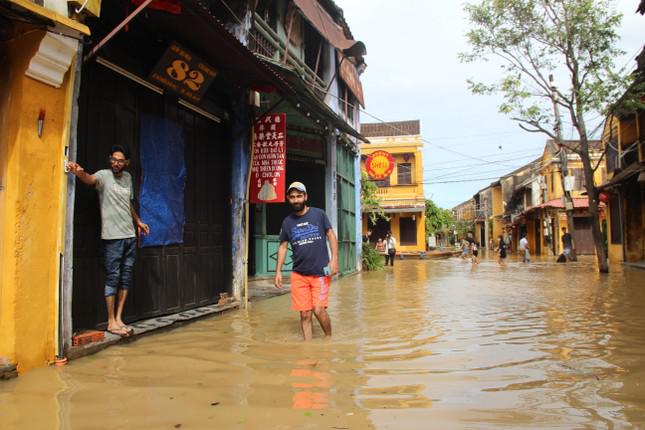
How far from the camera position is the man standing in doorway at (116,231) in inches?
186

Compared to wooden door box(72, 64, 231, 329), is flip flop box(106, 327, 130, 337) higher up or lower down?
lower down

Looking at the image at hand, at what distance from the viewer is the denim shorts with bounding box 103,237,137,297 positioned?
475cm

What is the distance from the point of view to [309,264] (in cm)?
519

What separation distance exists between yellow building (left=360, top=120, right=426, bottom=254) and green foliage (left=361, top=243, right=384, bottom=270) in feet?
44.4

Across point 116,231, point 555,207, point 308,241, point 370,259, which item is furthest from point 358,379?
point 555,207

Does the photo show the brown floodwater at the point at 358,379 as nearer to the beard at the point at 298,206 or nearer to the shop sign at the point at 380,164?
the beard at the point at 298,206

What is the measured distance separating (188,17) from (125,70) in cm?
96

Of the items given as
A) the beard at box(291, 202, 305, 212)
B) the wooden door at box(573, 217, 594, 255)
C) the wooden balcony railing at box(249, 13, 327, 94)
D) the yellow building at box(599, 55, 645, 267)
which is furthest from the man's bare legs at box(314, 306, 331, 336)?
the wooden door at box(573, 217, 594, 255)

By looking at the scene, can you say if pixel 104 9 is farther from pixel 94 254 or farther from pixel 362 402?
pixel 362 402

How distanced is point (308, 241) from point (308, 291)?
54cm

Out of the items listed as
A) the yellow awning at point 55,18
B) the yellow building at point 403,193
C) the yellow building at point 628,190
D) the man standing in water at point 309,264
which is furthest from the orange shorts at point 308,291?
the yellow building at point 403,193

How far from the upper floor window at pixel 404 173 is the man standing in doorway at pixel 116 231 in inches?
1142

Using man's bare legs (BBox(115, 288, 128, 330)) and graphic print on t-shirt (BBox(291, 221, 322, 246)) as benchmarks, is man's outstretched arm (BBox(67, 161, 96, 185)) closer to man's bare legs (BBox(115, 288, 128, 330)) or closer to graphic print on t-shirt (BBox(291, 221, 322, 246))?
man's bare legs (BBox(115, 288, 128, 330))

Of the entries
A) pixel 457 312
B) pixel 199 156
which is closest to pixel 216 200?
pixel 199 156
